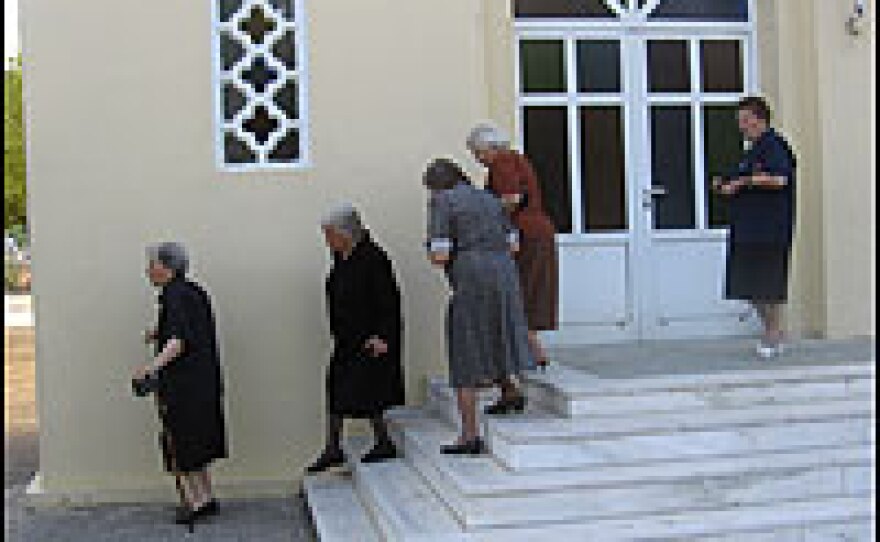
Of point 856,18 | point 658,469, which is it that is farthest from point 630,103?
point 658,469

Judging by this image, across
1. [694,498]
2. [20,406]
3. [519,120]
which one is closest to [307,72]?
[519,120]

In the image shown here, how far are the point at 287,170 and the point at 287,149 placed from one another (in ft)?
0.61

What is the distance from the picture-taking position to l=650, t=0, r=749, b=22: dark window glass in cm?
822

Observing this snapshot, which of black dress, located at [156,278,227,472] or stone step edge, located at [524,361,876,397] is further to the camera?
black dress, located at [156,278,227,472]

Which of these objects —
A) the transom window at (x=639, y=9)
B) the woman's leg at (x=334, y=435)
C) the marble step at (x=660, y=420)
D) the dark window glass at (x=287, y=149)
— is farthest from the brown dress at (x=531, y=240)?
the transom window at (x=639, y=9)

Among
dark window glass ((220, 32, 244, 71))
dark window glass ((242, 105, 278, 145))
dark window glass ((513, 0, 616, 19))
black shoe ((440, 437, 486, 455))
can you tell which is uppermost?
dark window glass ((513, 0, 616, 19))

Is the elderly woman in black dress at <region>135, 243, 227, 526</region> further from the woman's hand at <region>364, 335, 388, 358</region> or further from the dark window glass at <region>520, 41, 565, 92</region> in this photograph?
the dark window glass at <region>520, 41, 565, 92</region>

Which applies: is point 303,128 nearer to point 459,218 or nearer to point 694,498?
point 459,218

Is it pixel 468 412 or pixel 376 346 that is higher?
pixel 376 346

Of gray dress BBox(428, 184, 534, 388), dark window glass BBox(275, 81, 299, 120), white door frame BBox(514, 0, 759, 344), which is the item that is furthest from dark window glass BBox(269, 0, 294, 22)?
gray dress BBox(428, 184, 534, 388)

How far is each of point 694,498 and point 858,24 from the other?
437 centimetres

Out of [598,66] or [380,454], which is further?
[598,66]

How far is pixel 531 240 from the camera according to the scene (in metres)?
6.27

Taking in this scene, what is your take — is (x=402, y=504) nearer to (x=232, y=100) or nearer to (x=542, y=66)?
(x=232, y=100)
